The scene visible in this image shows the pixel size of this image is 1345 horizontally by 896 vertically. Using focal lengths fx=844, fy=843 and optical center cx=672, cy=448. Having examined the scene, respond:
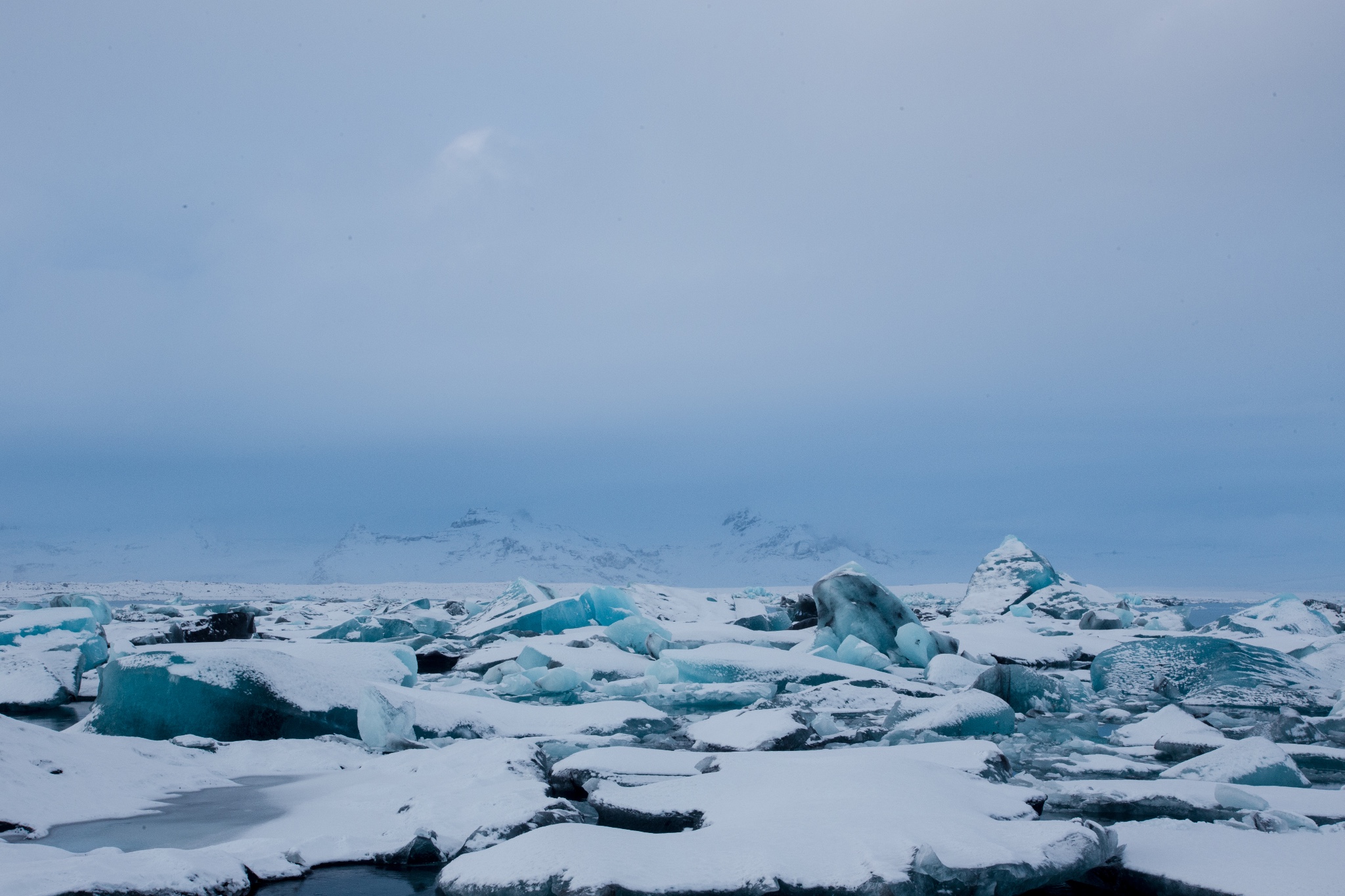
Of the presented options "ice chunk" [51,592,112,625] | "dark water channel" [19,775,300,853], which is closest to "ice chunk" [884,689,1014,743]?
"dark water channel" [19,775,300,853]

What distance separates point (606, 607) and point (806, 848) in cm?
1023

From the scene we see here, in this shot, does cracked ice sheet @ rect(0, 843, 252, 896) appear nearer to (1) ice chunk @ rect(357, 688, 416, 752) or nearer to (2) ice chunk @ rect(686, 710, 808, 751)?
(1) ice chunk @ rect(357, 688, 416, 752)

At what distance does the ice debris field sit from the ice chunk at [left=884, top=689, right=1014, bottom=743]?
25 mm

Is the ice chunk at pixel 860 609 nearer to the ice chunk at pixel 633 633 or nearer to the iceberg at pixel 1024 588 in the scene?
the ice chunk at pixel 633 633

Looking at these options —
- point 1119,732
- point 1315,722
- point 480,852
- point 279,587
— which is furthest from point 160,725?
point 279,587

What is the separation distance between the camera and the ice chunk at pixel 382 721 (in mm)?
4824

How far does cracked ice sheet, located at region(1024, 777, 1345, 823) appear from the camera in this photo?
3.22 metres

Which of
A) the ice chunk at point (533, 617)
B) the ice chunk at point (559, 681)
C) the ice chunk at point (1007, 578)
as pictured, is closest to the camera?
the ice chunk at point (559, 681)

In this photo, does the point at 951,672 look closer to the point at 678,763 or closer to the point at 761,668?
the point at 761,668

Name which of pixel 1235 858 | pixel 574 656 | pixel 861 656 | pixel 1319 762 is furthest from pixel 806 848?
pixel 574 656

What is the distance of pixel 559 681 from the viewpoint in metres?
7.23

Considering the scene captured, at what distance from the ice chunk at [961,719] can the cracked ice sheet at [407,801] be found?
2297 mm

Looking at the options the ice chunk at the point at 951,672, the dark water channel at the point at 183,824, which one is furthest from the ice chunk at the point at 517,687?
the ice chunk at the point at 951,672

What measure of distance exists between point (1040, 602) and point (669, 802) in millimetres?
15237
